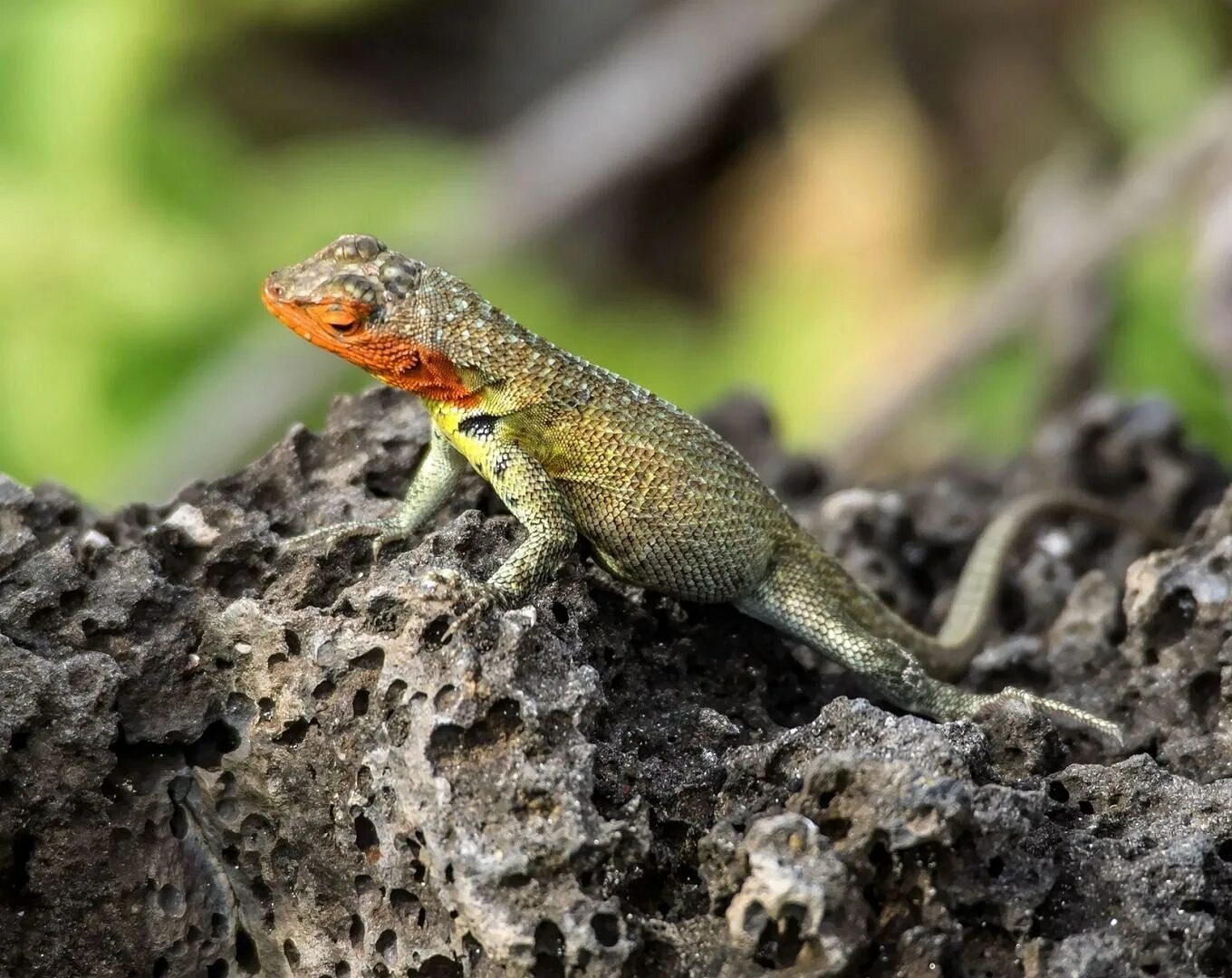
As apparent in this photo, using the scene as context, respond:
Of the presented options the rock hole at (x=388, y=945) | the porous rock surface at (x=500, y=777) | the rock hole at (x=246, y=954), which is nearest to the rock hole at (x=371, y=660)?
the porous rock surface at (x=500, y=777)

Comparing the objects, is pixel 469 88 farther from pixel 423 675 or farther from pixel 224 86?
pixel 423 675

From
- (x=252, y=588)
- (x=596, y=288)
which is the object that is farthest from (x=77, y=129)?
(x=252, y=588)

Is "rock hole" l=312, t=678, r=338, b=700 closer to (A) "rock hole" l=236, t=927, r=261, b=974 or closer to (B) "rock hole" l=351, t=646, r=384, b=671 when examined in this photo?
(B) "rock hole" l=351, t=646, r=384, b=671

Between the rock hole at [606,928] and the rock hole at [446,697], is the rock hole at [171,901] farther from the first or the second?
the rock hole at [606,928]

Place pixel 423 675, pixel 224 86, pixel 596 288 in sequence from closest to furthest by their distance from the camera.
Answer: pixel 423 675 → pixel 224 86 → pixel 596 288

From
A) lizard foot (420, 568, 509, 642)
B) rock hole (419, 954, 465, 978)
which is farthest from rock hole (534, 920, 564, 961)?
lizard foot (420, 568, 509, 642)
